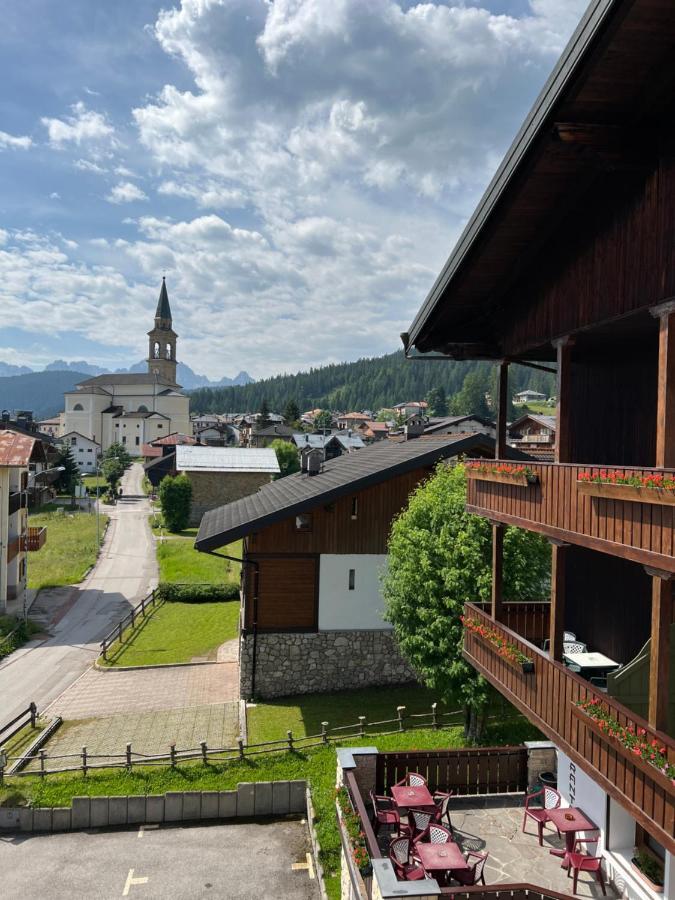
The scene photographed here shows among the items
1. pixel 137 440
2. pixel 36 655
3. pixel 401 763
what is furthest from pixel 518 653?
pixel 137 440

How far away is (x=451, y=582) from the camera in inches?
A: 523

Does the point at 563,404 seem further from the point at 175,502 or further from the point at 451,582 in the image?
the point at 175,502

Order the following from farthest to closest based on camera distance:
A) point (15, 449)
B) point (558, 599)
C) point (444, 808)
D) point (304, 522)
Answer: point (15, 449), point (304, 522), point (444, 808), point (558, 599)

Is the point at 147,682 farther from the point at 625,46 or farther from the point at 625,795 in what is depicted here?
the point at 625,46

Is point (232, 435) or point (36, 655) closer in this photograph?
point (36, 655)

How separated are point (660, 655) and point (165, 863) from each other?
980 cm

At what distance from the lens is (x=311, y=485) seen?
848 inches

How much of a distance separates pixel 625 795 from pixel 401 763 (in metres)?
5.69

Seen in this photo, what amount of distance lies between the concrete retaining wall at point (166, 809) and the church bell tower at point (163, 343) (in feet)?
412

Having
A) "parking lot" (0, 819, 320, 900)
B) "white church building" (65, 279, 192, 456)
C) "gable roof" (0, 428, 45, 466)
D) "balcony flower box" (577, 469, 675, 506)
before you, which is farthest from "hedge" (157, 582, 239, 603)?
"white church building" (65, 279, 192, 456)

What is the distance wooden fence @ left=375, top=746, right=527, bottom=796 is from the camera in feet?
36.7

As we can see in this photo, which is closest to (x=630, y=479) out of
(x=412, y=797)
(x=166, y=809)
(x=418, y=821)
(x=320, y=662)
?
(x=418, y=821)

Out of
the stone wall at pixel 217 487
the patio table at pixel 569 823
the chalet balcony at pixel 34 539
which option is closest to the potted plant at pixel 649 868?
the patio table at pixel 569 823

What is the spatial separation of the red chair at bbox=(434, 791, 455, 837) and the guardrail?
15.5 meters
